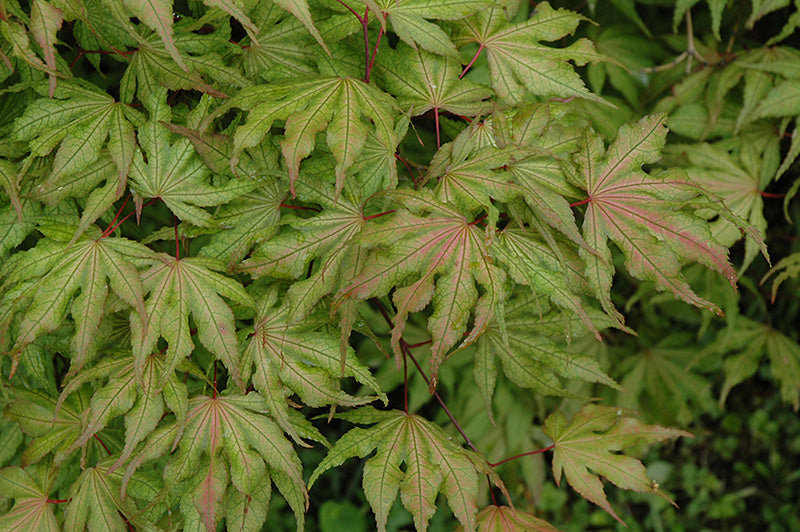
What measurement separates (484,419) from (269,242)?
→ 1.59m

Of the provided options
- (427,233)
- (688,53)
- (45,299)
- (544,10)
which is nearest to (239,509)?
(45,299)

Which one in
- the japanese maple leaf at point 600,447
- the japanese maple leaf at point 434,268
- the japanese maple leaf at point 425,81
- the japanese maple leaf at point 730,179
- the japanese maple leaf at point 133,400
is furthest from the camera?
the japanese maple leaf at point 730,179

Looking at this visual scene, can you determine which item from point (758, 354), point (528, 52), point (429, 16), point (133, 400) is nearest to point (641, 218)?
point (528, 52)

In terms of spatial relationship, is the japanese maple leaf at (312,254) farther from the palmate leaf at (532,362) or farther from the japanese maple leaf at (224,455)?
the palmate leaf at (532,362)

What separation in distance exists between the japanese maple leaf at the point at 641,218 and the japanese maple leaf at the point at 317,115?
425 millimetres

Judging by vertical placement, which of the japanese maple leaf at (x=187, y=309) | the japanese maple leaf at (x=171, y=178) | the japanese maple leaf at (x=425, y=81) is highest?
the japanese maple leaf at (x=425, y=81)

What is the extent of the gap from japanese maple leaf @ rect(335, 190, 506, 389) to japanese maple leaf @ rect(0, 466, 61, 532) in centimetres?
90

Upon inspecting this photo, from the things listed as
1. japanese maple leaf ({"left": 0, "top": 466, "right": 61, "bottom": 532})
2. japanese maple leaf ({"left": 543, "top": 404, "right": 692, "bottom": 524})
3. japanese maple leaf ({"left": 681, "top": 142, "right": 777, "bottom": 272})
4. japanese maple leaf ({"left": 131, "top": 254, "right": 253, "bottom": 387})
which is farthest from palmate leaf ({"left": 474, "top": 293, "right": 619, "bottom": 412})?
japanese maple leaf ({"left": 0, "top": 466, "right": 61, "bottom": 532})

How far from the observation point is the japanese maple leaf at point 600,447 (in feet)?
5.08

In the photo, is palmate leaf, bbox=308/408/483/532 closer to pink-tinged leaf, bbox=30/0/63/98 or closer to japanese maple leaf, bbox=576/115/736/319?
japanese maple leaf, bbox=576/115/736/319

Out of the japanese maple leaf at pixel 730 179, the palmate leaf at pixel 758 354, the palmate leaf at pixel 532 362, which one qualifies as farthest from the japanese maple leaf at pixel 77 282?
the palmate leaf at pixel 758 354

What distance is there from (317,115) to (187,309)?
0.44m

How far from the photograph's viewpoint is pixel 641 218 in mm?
1315

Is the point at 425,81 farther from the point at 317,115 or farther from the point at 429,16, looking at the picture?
the point at 317,115
